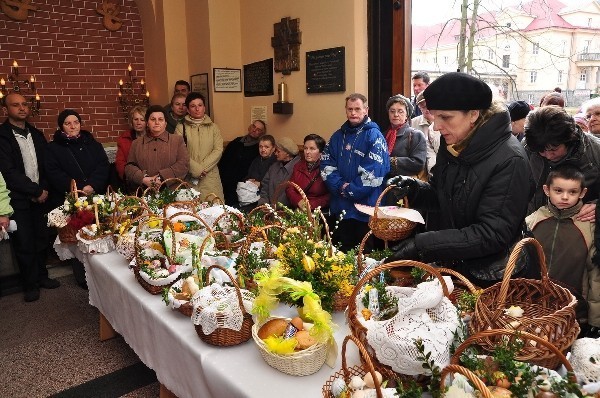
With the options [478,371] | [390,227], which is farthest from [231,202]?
[478,371]

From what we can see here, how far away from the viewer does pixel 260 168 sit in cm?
477

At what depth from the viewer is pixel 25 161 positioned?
4156mm

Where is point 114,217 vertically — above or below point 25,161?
below

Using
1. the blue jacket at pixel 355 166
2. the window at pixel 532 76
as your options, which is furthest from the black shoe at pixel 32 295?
the window at pixel 532 76

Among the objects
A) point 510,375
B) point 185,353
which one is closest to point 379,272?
point 510,375

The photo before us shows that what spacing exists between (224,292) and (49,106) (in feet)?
17.0

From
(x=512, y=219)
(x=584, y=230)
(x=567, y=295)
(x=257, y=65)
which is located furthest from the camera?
(x=257, y=65)

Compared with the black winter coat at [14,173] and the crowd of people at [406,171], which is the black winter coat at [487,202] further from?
the black winter coat at [14,173]

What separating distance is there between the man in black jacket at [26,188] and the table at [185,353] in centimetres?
178

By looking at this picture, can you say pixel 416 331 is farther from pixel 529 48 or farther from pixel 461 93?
pixel 529 48

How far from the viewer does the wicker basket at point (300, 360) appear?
1403 mm

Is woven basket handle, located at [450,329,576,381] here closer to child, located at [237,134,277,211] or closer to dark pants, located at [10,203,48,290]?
child, located at [237,134,277,211]

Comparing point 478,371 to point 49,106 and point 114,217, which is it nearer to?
point 114,217

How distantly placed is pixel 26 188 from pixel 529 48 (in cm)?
433
